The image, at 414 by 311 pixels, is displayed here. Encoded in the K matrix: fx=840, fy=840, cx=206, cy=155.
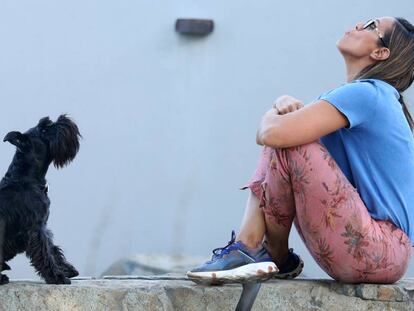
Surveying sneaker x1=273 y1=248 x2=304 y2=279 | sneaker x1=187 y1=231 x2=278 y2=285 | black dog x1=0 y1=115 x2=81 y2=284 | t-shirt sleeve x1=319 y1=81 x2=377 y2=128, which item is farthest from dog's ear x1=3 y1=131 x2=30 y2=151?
t-shirt sleeve x1=319 y1=81 x2=377 y2=128

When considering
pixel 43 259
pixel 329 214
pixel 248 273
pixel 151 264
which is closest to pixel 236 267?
pixel 248 273

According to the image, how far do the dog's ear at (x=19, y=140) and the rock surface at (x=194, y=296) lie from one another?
54 cm

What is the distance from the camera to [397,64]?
3.13 m

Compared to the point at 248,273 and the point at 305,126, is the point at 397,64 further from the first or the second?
the point at 248,273

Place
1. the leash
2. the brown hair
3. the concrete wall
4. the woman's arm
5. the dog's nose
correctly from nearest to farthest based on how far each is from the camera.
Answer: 1. the woman's arm
2. the leash
3. the brown hair
4. the dog's nose
5. the concrete wall

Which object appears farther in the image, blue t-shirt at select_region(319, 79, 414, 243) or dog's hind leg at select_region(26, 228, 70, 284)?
dog's hind leg at select_region(26, 228, 70, 284)

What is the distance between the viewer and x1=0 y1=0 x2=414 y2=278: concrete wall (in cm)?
620

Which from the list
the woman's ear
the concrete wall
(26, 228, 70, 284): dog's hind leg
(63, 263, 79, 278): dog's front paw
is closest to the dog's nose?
(26, 228, 70, 284): dog's hind leg

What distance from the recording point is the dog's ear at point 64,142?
3.39 metres

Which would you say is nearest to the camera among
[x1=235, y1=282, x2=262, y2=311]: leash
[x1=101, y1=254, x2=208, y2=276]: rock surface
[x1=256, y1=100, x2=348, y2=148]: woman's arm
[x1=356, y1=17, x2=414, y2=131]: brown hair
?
[x1=256, y1=100, x2=348, y2=148]: woman's arm

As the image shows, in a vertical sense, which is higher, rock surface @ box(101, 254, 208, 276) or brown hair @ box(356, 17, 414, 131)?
brown hair @ box(356, 17, 414, 131)

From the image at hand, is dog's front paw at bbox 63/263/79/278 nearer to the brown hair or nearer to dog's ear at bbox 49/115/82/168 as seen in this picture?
dog's ear at bbox 49/115/82/168

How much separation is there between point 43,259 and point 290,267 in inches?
38.4

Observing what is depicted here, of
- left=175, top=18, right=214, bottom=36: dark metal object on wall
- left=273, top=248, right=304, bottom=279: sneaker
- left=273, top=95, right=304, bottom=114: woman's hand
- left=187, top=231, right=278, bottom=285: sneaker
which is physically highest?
left=175, top=18, right=214, bottom=36: dark metal object on wall
